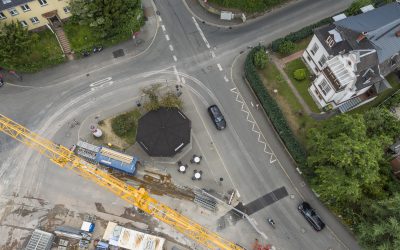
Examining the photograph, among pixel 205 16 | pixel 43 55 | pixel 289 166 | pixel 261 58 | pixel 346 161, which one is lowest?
pixel 346 161

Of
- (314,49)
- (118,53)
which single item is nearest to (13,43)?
(118,53)

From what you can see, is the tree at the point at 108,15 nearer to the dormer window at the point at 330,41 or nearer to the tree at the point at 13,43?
the tree at the point at 13,43

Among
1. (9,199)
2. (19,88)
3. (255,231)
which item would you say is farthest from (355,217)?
(19,88)

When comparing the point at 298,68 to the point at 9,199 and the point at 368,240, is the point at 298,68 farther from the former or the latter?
the point at 9,199

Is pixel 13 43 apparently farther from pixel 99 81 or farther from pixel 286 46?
pixel 286 46

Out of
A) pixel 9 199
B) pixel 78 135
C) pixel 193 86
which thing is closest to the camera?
pixel 9 199

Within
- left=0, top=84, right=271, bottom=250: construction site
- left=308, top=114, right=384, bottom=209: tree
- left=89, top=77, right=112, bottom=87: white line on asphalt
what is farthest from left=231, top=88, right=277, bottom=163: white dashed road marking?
left=89, top=77, right=112, bottom=87: white line on asphalt

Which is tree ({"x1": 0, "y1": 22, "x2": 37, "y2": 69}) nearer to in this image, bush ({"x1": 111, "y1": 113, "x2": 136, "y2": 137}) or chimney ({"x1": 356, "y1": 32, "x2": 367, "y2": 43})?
bush ({"x1": 111, "y1": 113, "x2": 136, "y2": 137})
